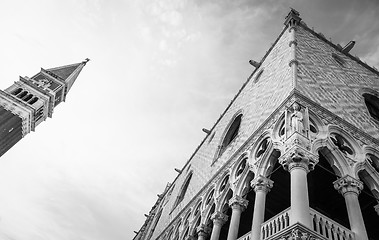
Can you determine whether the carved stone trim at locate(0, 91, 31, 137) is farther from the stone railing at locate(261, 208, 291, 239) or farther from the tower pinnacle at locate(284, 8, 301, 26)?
the stone railing at locate(261, 208, 291, 239)

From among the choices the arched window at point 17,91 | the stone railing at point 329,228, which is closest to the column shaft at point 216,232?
the stone railing at point 329,228

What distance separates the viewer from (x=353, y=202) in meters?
7.69

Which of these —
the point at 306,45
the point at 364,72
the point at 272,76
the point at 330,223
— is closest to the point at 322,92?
the point at 272,76

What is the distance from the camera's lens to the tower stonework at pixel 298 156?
24.3 feet

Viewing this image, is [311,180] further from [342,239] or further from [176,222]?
[176,222]

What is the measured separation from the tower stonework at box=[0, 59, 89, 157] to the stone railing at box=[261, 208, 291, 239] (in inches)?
1327

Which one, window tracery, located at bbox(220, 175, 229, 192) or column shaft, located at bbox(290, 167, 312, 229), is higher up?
window tracery, located at bbox(220, 175, 229, 192)

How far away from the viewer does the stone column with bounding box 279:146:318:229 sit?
256 inches

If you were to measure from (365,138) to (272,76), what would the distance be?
4432mm

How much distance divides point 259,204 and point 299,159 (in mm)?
1556

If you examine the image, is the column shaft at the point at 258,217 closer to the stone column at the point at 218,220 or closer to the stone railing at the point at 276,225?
the stone railing at the point at 276,225

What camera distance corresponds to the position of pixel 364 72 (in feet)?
54.8

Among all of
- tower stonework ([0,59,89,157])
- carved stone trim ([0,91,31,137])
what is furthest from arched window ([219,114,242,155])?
carved stone trim ([0,91,31,137])

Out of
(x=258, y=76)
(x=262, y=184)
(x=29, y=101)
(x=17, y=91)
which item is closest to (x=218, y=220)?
A: (x=262, y=184)
